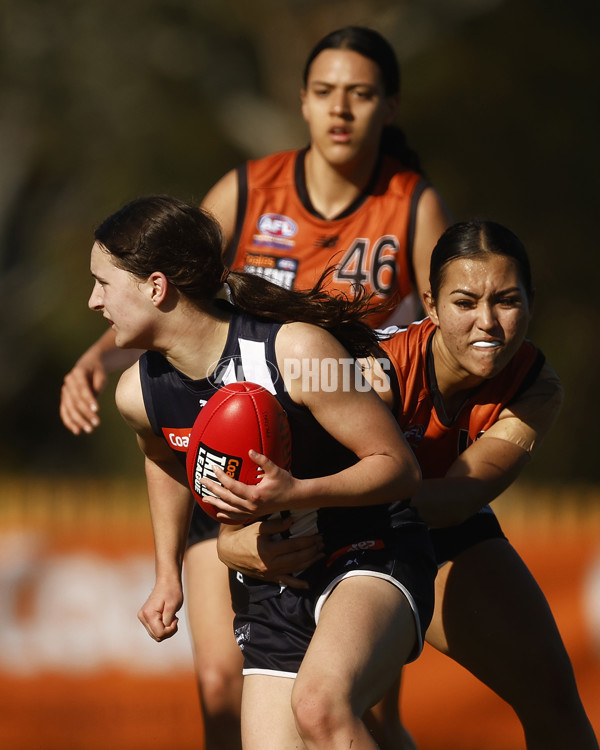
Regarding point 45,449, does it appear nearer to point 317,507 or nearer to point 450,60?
point 450,60

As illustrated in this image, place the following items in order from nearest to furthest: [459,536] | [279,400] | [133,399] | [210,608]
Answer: [279,400] → [133,399] → [459,536] → [210,608]

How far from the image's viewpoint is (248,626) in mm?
3695

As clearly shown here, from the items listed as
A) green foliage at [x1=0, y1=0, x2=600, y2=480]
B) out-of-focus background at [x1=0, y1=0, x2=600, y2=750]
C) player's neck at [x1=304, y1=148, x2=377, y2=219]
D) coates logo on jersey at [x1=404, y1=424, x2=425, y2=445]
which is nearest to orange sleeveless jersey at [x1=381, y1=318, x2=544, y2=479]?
coates logo on jersey at [x1=404, y1=424, x2=425, y2=445]

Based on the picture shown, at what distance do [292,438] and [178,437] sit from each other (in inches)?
15.3

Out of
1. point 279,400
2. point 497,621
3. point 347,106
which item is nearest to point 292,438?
point 279,400

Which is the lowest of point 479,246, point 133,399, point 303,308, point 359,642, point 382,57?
point 359,642

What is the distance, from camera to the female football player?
318 cm

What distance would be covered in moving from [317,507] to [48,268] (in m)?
14.7

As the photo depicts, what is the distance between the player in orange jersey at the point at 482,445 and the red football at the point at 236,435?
1.27ft

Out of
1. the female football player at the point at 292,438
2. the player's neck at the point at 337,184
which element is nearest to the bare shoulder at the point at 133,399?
the female football player at the point at 292,438

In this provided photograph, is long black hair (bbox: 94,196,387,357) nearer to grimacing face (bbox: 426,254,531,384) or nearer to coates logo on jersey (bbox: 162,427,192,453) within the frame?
grimacing face (bbox: 426,254,531,384)

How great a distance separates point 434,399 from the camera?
3.85m

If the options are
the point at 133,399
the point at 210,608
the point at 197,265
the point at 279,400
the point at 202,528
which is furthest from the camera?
the point at 202,528

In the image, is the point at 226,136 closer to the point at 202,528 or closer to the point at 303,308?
the point at 202,528
